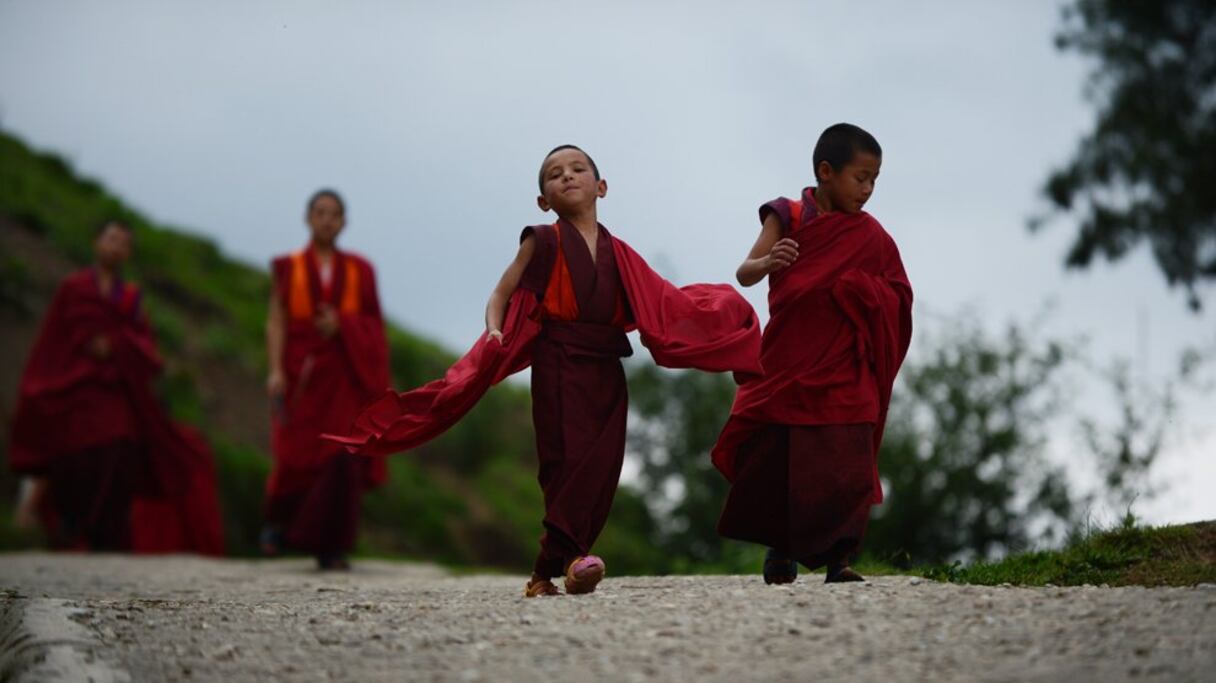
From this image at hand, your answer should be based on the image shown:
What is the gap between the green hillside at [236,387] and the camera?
1586cm

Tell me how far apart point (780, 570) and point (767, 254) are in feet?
3.91

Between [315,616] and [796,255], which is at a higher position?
[796,255]

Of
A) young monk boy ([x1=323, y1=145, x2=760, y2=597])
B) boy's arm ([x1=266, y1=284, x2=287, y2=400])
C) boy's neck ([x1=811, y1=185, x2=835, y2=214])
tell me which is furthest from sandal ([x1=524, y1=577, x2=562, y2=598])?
boy's arm ([x1=266, y1=284, x2=287, y2=400])

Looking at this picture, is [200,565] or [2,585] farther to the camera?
[200,565]

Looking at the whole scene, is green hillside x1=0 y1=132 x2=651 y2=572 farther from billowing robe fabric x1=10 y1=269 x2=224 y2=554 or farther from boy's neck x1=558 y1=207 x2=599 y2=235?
boy's neck x1=558 y1=207 x2=599 y2=235

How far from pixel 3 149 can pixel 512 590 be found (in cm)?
1706

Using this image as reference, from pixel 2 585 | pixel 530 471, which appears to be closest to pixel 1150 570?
pixel 2 585

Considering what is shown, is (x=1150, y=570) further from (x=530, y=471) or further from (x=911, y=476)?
(x=530, y=471)

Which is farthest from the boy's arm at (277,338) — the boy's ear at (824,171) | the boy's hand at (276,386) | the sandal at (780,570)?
the boy's ear at (824,171)

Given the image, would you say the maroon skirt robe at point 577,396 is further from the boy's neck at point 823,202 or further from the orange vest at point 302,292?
the orange vest at point 302,292

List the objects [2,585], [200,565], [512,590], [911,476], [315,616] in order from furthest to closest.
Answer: [911,476] → [200,565] → [2,585] → [512,590] → [315,616]

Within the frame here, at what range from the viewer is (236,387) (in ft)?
59.9

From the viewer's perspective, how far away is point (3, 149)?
21.3 m

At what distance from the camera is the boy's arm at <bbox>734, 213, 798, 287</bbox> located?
18.7 feet
